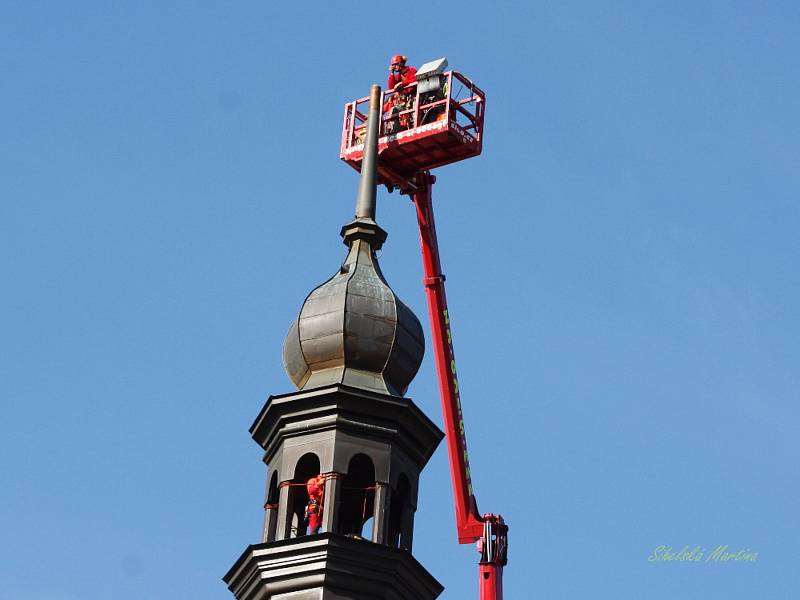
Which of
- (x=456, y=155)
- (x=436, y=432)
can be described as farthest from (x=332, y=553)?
(x=456, y=155)

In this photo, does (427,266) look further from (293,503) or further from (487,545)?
(293,503)

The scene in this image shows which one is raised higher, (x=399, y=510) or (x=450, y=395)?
(x=450, y=395)

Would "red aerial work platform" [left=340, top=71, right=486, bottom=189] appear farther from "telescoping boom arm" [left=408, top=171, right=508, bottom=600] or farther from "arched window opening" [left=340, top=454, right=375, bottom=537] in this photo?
"arched window opening" [left=340, top=454, right=375, bottom=537]

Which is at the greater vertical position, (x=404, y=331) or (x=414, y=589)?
(x=404, y=331)

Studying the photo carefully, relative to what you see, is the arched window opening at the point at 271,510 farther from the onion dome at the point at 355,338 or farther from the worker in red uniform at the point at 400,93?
the worker in red uniform at the point at 400,93

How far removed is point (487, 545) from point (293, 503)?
23.0m

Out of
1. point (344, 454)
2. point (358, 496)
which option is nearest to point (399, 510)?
point (358, 496)

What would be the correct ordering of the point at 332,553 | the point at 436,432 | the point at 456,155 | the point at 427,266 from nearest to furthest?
the point at 332,553, the point at 436,432, the point at 456,155, the point at 427,266

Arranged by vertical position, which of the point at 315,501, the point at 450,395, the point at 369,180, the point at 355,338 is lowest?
the point at 315,501

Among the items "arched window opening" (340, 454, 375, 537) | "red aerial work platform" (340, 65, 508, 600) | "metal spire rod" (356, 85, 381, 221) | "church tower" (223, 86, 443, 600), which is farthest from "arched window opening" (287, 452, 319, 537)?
"red aerial work platform" (340, 65, 508, 600)

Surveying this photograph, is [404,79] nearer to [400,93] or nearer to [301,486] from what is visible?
[400,93]

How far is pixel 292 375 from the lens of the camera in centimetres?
3875

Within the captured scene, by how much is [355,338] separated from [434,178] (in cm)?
2220

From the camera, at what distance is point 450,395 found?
61094mm
